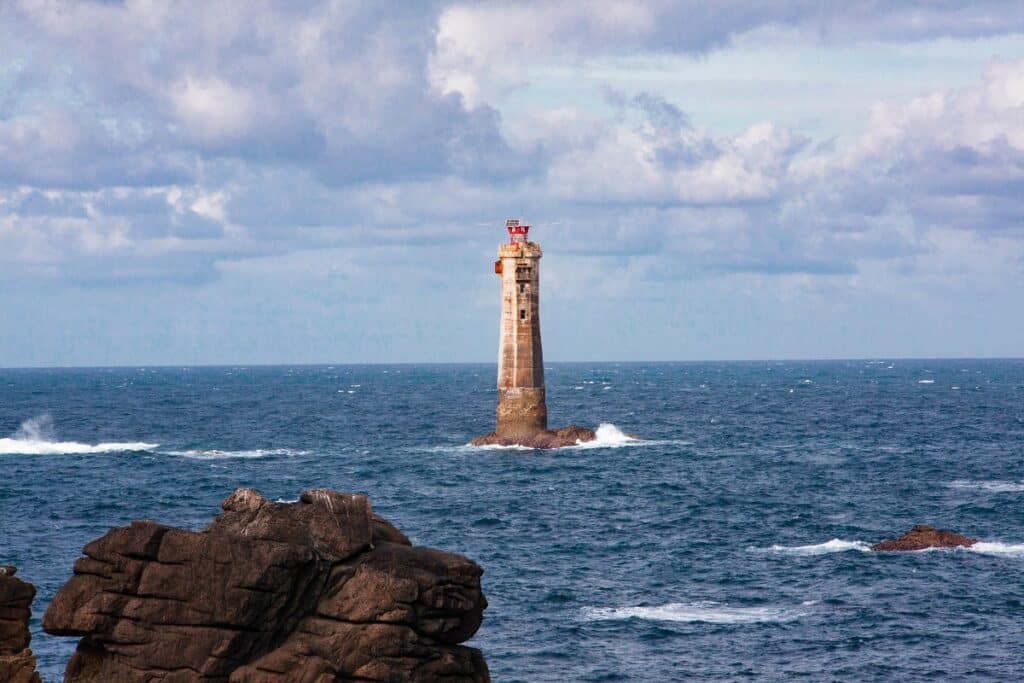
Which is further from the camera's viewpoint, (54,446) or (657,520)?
(54,446)

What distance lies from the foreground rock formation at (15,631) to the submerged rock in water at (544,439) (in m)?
70.1

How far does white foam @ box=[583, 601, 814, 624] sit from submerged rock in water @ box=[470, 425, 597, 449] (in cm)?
4881

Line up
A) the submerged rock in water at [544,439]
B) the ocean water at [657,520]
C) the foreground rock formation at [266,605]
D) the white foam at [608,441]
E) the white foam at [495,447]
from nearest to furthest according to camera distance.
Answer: the foreground rock formation at [266,605]
the ocean water at [657,520]
the submerged rock in water at [544,439]
the white foam at [495,447]
the white foam at [608,441]

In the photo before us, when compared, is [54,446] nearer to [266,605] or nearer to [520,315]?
[520,315]

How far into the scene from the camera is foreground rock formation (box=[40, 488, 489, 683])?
2411 cm

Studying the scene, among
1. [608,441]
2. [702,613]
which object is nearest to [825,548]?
[702,613]

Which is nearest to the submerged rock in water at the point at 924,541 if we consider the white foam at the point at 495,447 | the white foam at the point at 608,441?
the white foam at the point at 495,447

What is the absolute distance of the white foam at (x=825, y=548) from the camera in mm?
58781

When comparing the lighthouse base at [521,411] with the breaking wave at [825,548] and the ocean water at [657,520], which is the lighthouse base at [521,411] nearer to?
the ocean water at [657,520]

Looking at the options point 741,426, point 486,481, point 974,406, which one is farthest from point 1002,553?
point 974,406

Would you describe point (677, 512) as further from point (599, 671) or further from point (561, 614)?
point (599, 671)

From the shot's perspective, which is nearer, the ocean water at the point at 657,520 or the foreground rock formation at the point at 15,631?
the foreground rock formation at the point at 15,631

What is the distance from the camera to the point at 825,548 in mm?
59500

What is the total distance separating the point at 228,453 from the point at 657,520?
47.6 metres
